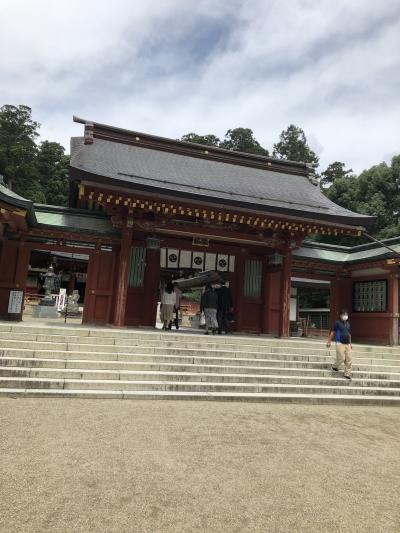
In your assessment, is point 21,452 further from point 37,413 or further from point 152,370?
point 152,370

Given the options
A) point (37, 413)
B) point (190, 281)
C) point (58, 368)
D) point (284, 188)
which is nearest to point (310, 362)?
point (58, 368)

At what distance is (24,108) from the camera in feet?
183

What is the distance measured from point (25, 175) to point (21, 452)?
170ft

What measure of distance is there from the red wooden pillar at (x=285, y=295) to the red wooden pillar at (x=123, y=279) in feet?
17.9

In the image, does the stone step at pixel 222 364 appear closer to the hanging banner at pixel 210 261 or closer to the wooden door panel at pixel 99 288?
the wooden door panel at pixel 99 288

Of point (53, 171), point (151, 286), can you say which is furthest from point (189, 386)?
point (53, 171)

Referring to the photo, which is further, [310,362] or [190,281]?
[190,281]

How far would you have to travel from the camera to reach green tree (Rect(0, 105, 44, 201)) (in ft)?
160

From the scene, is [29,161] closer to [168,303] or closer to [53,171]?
[53,171]

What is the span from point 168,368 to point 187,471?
464 centimetres

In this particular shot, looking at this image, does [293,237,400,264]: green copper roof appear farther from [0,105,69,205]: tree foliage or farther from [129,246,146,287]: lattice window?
[0,105,69,205]: tree foliage

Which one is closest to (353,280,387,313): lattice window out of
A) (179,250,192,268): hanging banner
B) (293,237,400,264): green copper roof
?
(293,237,400,264): green copper roof

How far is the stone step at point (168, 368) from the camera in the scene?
795cm

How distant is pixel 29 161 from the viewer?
171 feet
